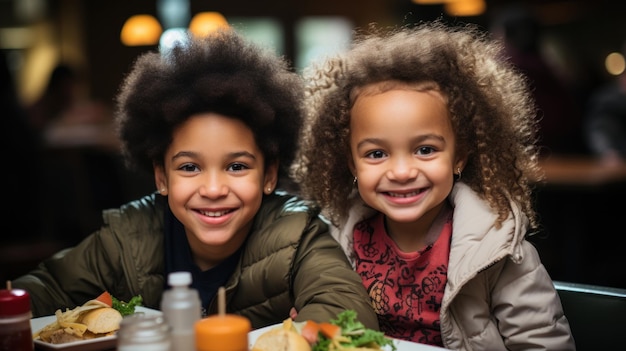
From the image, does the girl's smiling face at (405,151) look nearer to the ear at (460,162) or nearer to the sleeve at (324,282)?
the ear at (460,162)

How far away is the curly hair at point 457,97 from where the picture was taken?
2.00 meters

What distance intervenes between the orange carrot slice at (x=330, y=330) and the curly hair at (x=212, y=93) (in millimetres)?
681

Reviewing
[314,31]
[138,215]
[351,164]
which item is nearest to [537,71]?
[351,164]

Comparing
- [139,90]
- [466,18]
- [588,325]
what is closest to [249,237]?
[139,90]

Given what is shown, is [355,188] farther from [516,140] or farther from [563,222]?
[563,222]

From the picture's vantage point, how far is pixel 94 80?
11188mm

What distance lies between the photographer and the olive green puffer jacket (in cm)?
207

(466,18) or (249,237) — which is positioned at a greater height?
(466,18)

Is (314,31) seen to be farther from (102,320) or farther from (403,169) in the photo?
(102,320)

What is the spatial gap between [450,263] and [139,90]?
2.88 feet

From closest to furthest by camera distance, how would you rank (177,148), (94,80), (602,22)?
1. (177,148)
2. (602,22)
3. (94,80)

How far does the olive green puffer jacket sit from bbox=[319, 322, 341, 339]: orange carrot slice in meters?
0.44

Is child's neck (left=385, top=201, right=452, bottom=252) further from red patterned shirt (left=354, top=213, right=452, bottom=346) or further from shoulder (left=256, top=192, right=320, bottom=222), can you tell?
shoulder (left=256, top=192, right=320, bottom=222)

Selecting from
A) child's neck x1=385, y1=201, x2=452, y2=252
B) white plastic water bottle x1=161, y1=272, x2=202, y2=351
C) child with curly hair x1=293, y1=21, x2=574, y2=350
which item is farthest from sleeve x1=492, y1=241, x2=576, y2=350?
white plastic water bottle x1=161, y1=272, x2=202, y2=351
